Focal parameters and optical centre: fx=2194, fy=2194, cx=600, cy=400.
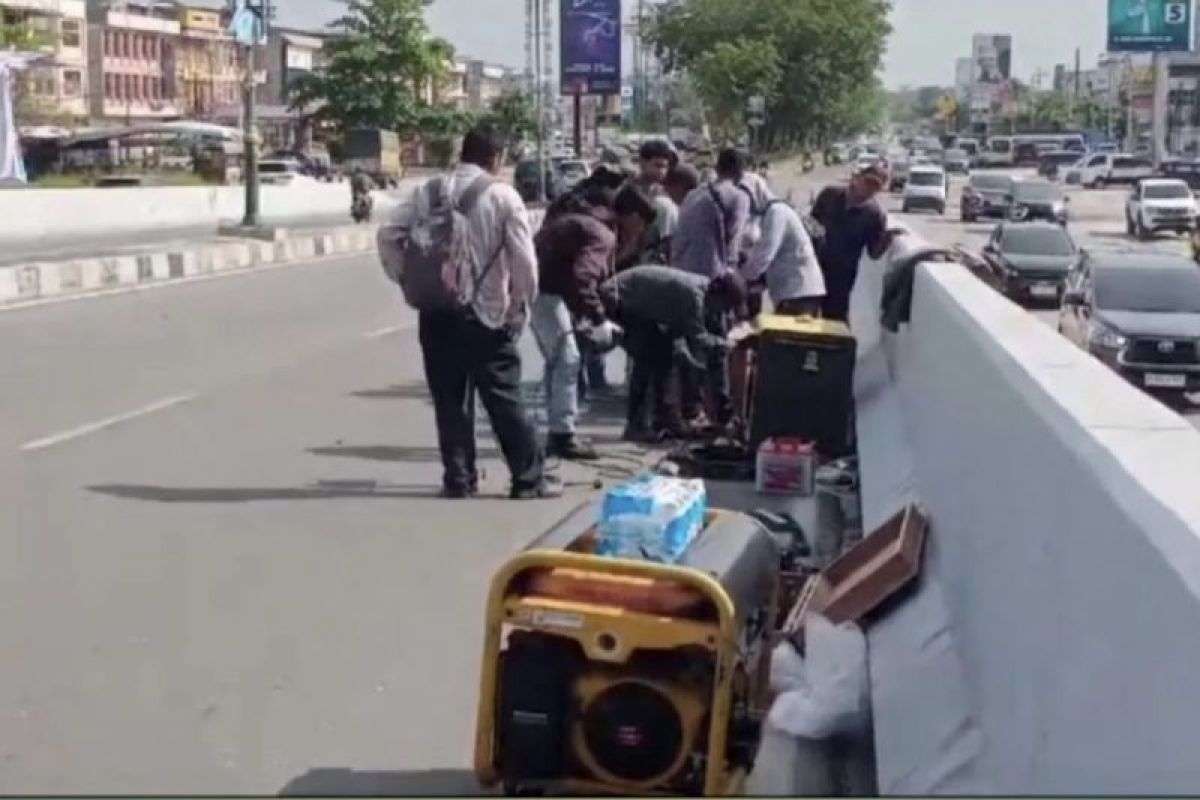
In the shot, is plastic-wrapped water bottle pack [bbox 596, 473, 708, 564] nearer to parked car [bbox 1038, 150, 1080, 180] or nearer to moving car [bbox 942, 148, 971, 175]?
parked car [bbox 1038, 150, 1080, 180]

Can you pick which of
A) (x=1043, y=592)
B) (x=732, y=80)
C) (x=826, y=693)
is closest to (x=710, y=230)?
(x=826, y=693)

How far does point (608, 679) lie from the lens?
19.0ft

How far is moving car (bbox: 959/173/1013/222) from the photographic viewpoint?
65.8 m

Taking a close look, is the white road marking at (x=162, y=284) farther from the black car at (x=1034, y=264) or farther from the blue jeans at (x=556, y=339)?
the blue jeans at (x=556, y=339)

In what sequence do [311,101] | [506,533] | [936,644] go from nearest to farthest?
[936,644]
[506,533]
[311,101]

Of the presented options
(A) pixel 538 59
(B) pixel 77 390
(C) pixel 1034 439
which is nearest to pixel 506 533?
(C) pixel 1034 439

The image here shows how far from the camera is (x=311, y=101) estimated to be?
10794 centimetres

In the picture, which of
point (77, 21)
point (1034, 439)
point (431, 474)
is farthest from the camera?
point (77, 21)

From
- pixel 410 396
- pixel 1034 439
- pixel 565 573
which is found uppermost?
pixel 1034 439

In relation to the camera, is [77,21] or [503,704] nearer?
[503,704]

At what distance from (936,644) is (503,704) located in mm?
1431

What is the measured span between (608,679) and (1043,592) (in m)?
1.33

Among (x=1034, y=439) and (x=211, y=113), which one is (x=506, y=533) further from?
(x=211, y=113)

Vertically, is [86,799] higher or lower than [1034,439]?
lower
